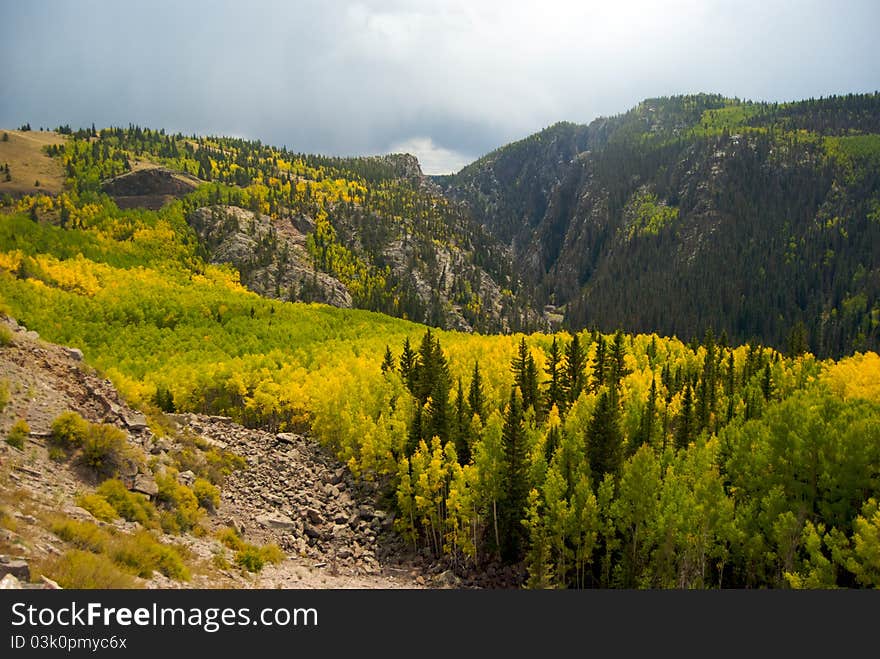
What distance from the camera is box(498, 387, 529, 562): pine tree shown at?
2072 inches

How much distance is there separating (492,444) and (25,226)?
549 ft

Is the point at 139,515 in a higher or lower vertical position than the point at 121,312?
lower

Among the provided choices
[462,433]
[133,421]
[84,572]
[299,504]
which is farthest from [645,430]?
[84,572]

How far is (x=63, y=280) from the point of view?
440 feet

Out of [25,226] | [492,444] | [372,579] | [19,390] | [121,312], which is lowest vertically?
[372,579]

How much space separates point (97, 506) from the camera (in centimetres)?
2442

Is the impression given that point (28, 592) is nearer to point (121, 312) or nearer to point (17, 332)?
point (17, 332)

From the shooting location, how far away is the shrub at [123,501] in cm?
2625

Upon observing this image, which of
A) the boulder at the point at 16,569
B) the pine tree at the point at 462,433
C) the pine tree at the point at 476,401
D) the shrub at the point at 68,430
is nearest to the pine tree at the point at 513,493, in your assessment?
the pine tree at the point at 462,433

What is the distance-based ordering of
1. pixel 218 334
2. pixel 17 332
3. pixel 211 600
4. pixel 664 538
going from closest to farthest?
pixel 211 600, pixel 17 332, pixel 664 538, pixel 218 334

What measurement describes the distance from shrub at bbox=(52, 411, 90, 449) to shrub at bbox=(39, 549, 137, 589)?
11.6 meters

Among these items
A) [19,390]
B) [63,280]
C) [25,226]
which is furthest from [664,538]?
[25,226]

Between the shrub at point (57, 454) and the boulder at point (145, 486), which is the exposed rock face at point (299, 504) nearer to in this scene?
the boulder at point (145, 486)

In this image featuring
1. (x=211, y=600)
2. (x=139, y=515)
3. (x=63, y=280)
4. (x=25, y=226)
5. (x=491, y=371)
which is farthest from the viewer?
(x=25, y=226)
